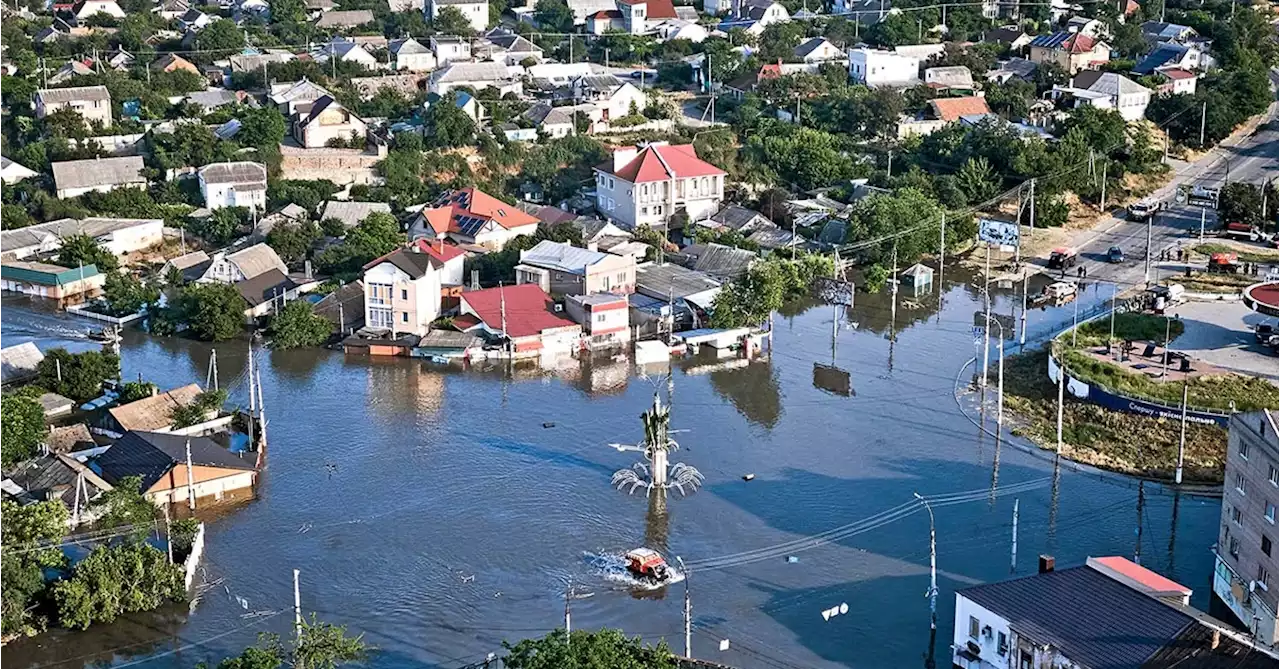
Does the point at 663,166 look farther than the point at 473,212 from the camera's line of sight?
Yes

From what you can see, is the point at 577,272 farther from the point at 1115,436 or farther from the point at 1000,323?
the point at 1115,436

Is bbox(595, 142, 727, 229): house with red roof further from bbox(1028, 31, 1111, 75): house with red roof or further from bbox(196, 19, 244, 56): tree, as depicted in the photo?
bbox(196, 19, 244, 56): tree

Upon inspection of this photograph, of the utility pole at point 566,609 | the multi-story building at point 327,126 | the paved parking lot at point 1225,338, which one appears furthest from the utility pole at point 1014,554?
the multi-story building at point 327,126

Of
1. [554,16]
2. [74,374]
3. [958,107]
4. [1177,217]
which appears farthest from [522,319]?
[554,16]

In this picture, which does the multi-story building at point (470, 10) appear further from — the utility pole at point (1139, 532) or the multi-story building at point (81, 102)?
the utility pole at point (1139, 532)

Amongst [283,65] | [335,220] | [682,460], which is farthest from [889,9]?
[682,460]

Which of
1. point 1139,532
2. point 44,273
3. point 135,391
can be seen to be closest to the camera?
point 1139,532

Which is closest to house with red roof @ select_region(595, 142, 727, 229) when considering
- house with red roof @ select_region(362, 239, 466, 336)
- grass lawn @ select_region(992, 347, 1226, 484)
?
house with red roof @ select_region(362, 239, 466, 336)

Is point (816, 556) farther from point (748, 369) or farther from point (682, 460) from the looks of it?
point (748, 369)
